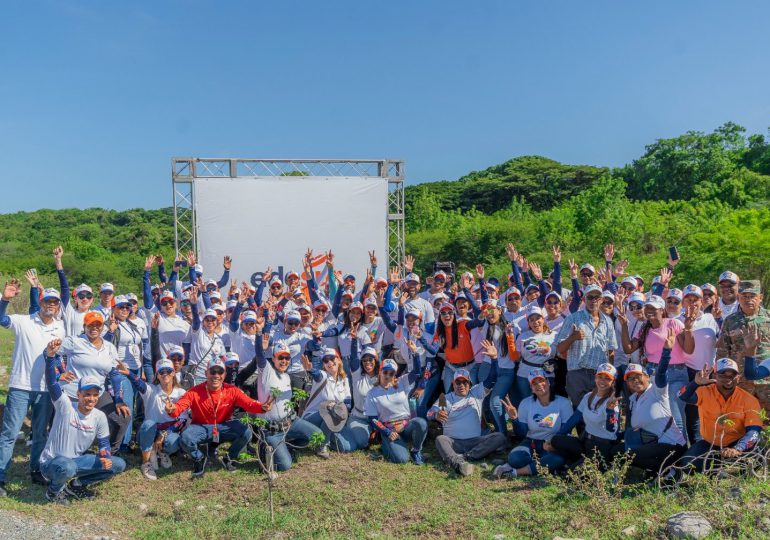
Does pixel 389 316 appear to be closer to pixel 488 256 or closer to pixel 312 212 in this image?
pixel 312 212

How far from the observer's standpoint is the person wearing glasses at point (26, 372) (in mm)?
6203

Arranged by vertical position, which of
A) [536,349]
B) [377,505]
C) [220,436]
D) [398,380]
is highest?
[536,349]

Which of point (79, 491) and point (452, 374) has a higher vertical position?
point (452, 374)

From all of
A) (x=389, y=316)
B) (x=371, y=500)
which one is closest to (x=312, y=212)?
(x=389, y=316)

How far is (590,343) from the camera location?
6.77 meters

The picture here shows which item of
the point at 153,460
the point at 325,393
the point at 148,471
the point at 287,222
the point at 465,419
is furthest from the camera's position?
the point at 287,222

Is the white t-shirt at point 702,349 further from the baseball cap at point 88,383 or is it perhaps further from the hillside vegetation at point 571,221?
the hillside vegetation at point 571,221

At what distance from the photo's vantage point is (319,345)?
7750 millimetres

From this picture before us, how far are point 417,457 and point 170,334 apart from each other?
3.32m

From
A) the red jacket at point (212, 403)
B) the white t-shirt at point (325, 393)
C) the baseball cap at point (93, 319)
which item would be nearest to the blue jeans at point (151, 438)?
the red jacket at point (212, 403)

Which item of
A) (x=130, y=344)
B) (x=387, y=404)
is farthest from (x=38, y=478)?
(x=387, y=404)

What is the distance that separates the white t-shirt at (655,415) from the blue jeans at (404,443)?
7.08ft

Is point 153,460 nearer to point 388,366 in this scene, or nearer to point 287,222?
point 388,366

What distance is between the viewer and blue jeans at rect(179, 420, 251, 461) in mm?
6691
